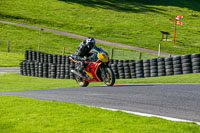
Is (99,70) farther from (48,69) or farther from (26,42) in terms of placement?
(26,42)

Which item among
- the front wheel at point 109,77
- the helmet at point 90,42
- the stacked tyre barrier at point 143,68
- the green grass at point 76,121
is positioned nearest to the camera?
the green grass at point 76,121

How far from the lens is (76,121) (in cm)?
604

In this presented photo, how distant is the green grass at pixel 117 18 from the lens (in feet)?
139

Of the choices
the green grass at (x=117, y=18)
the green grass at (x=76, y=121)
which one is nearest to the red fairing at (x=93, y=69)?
the green grass at (x=76, y=121)

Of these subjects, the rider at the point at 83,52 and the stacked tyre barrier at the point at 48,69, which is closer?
the rider at the point at 83,52

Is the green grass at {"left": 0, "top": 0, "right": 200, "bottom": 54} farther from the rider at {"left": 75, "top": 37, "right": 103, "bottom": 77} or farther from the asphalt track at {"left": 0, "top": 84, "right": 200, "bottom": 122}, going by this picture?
the asphalt track at {"left": 0, "top": 84, "right": 200, "bottom": 122}

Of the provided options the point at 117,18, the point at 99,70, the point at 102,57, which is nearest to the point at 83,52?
the point at 99,70

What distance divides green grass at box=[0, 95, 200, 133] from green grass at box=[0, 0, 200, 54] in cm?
3042

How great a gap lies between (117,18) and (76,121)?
47.8 m

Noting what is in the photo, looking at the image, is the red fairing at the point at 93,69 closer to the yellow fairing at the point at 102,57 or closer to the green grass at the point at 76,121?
the yellow fairing at the point at 102,57

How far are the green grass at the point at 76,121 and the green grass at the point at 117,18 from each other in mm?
30425

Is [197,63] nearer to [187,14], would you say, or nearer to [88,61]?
[88,61]

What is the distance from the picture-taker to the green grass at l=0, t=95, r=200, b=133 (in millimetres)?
5477

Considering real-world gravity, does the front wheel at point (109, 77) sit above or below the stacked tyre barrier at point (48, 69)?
above
